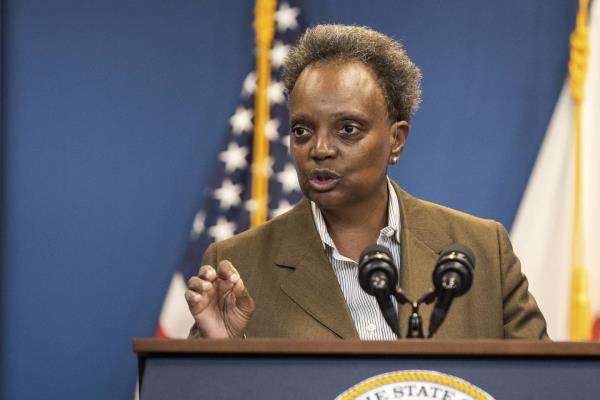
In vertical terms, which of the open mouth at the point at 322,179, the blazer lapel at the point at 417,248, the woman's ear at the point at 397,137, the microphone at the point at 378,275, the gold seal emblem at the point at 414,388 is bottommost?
the gold seal emblem at the point at 414,388

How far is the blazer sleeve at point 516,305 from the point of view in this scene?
2.46 meters

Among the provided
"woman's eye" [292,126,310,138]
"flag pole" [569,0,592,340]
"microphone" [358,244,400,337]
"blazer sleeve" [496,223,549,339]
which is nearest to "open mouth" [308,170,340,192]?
"woman's eye" [292,126,310,138]

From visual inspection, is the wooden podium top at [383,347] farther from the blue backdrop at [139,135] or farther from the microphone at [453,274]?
the blue backdrop at [139,135]

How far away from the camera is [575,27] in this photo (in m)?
4.15

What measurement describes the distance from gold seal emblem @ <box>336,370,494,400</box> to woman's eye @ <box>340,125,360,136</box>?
93 centimetres

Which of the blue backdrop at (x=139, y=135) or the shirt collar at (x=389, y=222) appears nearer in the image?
the shirt collar at (x=389, y=222)

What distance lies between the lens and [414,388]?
1.58 m

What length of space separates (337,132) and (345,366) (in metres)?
0.91

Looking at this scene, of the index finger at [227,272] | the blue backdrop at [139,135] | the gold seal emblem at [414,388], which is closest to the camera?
the gold seal emblem at [414,388]

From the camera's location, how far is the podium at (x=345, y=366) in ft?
5.23

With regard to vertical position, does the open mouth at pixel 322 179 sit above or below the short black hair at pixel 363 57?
below

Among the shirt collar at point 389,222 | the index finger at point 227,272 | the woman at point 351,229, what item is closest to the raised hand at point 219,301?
the index finger at point 227,272

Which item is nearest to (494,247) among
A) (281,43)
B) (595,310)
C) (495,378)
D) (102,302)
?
(495,378)

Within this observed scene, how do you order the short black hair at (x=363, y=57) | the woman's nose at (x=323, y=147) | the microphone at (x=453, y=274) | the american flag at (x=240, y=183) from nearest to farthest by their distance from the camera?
the microphone at (x=453, y=274) → the woman's nose at (x=323, y=147) → the short black hair at (x=363, y=57) → the american flag at (x=240, y=183)
